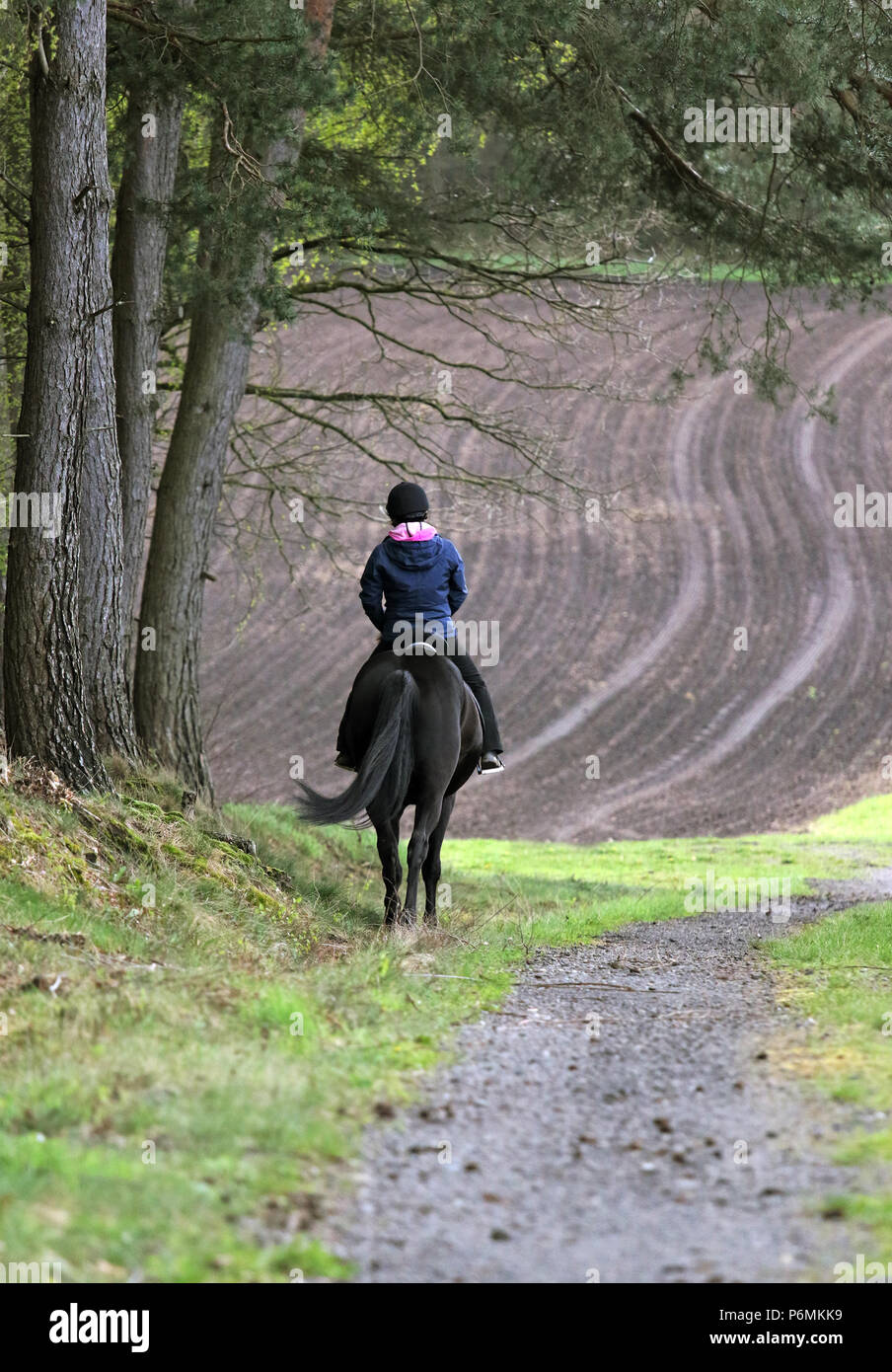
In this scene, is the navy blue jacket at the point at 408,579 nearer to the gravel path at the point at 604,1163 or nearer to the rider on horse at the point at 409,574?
the rider on horse at the point at 409,574

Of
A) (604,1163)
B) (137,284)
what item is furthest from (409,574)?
(604,1163)

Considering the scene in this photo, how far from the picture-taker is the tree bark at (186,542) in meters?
12.8

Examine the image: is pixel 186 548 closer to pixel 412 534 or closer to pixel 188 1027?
pixel 412 534

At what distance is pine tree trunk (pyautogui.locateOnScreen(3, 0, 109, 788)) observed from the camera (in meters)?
9.05

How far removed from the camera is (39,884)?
7.42 meters

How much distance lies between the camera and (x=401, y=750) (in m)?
9.45

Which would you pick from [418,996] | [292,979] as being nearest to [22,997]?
[292,979]

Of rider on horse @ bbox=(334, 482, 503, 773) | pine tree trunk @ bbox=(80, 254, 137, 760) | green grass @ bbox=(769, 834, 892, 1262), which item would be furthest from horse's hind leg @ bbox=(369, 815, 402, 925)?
green grass @ bbox=(769, 834, 892, 1262)

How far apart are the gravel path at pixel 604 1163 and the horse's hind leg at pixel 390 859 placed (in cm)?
274

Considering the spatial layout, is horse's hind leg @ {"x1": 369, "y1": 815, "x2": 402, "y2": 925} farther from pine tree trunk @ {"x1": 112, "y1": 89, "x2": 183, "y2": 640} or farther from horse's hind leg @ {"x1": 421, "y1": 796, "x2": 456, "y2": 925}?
pine tree trunk @ {"x1": 112, "y1": 89, "x2": 183, "y2": 640}

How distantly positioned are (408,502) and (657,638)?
68.1ft

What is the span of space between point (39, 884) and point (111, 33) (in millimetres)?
6586

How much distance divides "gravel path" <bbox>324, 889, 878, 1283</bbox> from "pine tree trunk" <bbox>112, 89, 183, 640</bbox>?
6.88 meters

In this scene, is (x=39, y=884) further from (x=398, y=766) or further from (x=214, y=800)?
(x=214, y=800)
